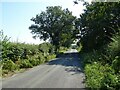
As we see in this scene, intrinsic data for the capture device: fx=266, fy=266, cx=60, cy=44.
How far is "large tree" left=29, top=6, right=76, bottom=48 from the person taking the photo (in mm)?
84500

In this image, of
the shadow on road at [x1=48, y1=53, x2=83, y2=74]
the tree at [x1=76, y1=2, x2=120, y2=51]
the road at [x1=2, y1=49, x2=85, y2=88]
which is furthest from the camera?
the tree at [x1=76, y1=2, x2=120, y2=51]

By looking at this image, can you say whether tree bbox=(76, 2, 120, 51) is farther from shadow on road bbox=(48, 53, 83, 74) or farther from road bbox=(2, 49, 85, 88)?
road bbox=(2, 49, 85, 88)

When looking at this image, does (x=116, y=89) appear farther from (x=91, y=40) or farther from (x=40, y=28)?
(x=40, y=28)

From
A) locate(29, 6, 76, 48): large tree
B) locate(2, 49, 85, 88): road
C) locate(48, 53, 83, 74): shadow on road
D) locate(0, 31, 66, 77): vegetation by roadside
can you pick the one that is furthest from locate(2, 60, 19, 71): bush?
locate(29, 6, 76, 48): large tree

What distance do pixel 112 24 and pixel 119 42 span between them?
20.2 m

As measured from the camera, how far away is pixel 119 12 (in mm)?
34406

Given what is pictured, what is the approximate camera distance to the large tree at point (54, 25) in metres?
84.5

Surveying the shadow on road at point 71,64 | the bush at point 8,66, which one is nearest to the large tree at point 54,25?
the shadow on road at point 71,64

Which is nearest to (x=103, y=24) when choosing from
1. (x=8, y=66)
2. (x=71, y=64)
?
(x=71, y=64)

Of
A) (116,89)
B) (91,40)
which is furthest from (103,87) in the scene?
(91,40)

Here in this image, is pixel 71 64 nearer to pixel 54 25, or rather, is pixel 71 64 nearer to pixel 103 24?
pixel 103 24

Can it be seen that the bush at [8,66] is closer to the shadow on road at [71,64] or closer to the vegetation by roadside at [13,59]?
the vegetation by roadside at [13,59]

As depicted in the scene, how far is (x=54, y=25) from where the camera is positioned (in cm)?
8475

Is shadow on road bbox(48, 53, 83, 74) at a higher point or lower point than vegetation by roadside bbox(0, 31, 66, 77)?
lower
